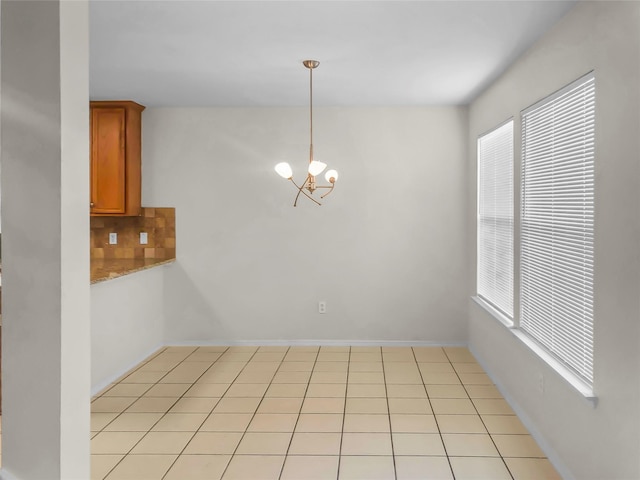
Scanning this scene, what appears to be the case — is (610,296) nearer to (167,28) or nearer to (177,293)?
(167,28)

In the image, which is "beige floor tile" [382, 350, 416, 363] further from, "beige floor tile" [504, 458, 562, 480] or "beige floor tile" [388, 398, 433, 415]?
"beige floor tile" [504, 458, 562, 480]

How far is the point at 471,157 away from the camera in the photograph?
17.0ft

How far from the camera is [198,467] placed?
2943 millimetres

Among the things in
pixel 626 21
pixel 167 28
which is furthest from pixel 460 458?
pixel 167 28

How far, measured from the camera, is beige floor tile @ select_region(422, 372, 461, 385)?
14.3ft

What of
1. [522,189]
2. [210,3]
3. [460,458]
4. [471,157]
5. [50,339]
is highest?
[210,3]

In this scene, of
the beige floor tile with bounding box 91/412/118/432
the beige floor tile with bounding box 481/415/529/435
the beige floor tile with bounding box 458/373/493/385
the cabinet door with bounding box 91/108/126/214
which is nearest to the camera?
the beige floor tile with bounding box 481/415/529/435

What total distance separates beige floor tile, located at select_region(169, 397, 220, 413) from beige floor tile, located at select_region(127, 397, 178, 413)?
5 centimetres

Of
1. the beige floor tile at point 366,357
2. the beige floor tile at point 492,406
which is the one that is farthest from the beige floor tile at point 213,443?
the beige floor tile at point 366,357

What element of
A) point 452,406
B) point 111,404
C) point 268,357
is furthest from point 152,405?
point 452,406

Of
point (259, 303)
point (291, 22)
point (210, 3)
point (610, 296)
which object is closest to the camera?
point (610, 296)

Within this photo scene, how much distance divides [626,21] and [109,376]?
4.07 metres

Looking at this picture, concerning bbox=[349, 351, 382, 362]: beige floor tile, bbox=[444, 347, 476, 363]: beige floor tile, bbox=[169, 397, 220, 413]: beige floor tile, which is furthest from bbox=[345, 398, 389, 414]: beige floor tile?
bbox=[444, 347, 476, 363]: beige floor tile

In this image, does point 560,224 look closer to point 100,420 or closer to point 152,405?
point 152,405
